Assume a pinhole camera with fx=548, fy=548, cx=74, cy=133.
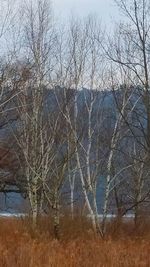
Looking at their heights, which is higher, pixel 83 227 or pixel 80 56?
pixel 80 56

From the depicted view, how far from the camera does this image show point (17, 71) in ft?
70.6

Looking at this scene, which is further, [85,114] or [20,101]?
[85,114]

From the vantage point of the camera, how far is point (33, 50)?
66.3 feet

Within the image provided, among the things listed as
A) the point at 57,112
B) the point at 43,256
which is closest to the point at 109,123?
the point at 57,112

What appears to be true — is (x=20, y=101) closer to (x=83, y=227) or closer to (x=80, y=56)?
(x=80, y=56)

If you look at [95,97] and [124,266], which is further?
[95,97]

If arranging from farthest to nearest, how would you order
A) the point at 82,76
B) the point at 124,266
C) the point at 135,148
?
the point at 135,148
the point at 82,76
the point at 124,266

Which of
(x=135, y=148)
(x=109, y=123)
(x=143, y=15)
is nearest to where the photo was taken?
(x=143, y=15)

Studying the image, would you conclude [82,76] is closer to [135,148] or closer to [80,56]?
[80,56]

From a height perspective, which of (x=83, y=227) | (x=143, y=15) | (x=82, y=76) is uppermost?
(x=143, y=15)

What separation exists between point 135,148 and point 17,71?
391 inches

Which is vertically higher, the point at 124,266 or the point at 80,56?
the point at 80,56

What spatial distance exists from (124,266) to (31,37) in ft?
42.7

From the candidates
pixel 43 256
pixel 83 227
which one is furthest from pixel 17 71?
pixel 43 256
